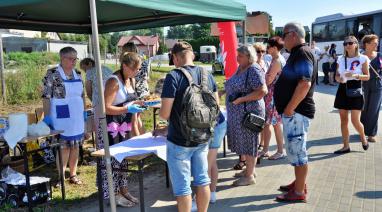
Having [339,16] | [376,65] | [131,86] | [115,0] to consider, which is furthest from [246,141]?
[339,16]

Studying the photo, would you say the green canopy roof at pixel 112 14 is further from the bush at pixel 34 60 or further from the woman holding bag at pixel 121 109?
the bush at pixel 34 60

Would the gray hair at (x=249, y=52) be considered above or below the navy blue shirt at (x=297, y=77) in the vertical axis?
above

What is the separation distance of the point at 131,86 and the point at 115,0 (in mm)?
1578

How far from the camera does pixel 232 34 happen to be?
657 cm

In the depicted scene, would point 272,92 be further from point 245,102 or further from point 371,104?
point 371,104

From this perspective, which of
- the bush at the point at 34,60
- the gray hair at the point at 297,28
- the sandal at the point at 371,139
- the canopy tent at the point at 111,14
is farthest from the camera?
the bush at the point at 34,60

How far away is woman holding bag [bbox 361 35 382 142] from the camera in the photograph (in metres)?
6.22

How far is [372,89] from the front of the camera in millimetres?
6430

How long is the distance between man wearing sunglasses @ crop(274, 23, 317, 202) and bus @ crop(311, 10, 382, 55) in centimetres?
1422

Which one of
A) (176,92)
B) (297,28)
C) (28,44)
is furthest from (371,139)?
(28,44)

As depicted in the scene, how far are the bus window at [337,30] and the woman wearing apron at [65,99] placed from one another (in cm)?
1921

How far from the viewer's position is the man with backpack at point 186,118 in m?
3.08

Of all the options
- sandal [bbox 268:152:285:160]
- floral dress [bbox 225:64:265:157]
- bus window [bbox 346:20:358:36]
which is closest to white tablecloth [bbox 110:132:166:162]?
floral dress [bbox 225:64:265:157]

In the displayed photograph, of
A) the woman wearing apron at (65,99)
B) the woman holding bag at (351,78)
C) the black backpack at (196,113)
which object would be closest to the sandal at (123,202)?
the woman wearing apron at (65,99)
